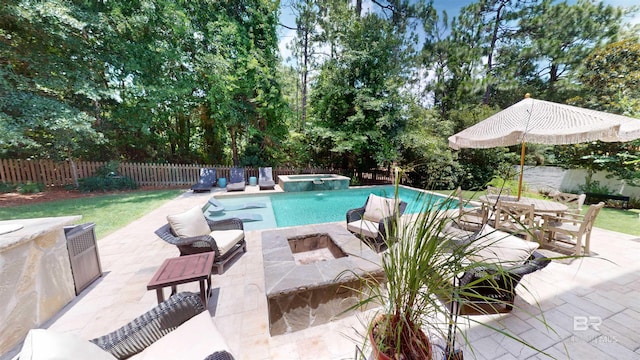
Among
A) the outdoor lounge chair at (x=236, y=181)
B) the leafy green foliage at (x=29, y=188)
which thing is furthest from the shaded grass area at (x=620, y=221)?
the leafy green foliage at (x=29, y=188)

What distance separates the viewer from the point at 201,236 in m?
2.85

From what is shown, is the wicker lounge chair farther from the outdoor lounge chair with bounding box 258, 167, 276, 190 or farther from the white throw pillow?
the outdoor lounge chair with bounding box 258, 167, 276, 190

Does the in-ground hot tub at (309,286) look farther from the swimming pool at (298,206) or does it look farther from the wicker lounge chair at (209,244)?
the swimming pool at (298,206)

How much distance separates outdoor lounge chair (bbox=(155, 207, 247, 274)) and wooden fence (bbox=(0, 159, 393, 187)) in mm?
6100

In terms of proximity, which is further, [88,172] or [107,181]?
[88,172]

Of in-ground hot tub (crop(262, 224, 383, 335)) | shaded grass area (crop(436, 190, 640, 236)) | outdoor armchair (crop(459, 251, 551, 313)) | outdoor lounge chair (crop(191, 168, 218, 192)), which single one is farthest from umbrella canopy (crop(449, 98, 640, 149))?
outdoor lounge chair (crop(191, 168, 218, 192))

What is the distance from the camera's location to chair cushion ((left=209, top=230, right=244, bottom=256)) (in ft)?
10.0

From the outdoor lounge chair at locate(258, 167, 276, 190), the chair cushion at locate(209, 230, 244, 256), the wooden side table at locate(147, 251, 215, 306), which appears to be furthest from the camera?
the outdoor lounge chair at locate(258, 167, 276, 190)

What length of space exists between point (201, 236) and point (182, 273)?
2.35 feet

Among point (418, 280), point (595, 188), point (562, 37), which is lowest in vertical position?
point (595, 188)

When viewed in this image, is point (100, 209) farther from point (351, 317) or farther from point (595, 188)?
point (595, 188)

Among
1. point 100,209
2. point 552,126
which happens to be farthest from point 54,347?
point 100,209

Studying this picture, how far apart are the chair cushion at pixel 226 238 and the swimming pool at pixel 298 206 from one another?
2198 millimetres

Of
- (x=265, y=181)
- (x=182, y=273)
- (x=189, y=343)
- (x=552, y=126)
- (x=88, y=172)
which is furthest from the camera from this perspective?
(x=265, y=181)
